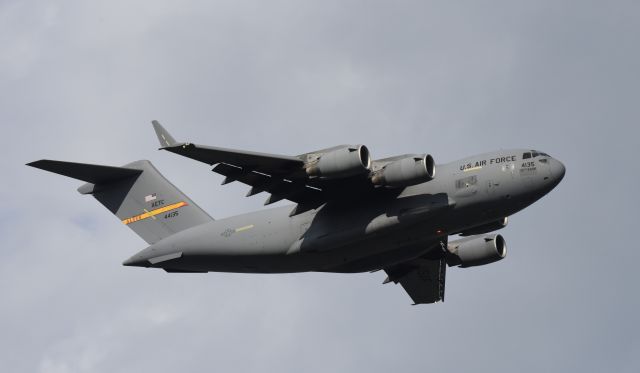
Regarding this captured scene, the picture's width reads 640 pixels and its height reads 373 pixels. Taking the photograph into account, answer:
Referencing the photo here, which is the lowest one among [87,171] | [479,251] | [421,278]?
[421,278]

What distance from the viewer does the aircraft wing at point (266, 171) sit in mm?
18875

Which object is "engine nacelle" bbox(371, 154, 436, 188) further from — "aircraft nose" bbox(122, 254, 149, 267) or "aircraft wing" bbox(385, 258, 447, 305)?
"aircraft nose" bbox(122, 254, 149, 267)

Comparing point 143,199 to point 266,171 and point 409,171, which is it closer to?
point 266,171

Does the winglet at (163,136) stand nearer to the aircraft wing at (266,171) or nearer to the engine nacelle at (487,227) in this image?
the aircraft wing at (266,171)

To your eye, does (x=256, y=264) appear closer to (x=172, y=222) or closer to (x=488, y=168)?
(x=172, y=222)

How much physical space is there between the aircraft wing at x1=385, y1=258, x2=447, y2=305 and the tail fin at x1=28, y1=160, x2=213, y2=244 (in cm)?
471

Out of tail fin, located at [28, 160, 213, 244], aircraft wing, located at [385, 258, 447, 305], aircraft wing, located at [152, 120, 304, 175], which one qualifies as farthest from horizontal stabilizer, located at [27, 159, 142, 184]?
aircraft wing, located at [385, 258, 447, 305]

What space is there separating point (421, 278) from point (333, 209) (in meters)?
4.84

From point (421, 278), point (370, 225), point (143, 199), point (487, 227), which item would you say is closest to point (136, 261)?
point (143, 199)

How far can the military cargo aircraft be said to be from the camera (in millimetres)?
19188

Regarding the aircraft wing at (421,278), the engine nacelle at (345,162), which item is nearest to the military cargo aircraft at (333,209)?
the engine nacelle at (345,162)

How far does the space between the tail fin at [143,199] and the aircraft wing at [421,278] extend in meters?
4.71

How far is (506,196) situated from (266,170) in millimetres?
4489

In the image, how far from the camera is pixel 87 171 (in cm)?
2277
